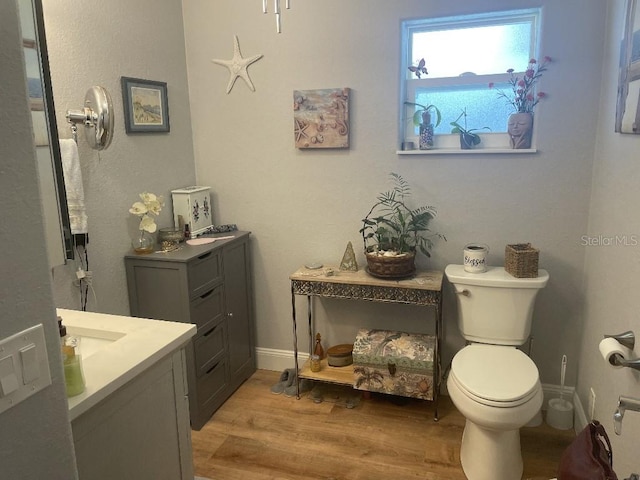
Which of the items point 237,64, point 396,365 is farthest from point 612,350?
point 237,64

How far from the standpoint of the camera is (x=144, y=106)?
2.68m

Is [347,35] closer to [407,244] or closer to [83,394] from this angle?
[407,244]

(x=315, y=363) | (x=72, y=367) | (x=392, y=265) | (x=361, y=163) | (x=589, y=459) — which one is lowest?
(x=315, y=363)

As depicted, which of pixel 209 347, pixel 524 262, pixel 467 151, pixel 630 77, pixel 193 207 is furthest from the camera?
pixel 193 207

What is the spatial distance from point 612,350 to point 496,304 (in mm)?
895

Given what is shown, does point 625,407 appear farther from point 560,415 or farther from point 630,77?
point 560,415

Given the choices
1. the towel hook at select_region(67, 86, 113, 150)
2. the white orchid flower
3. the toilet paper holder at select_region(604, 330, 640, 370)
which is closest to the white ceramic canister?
the toilet paper holder at select_region(604, 330, 640, 370)

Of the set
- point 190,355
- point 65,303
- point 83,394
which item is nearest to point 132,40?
point 65,303

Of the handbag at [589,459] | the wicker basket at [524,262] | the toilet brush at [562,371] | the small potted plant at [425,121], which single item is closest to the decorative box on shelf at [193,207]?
the small potted plant at [425,121]

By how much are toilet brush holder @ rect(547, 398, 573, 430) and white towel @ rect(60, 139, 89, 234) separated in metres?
2.54

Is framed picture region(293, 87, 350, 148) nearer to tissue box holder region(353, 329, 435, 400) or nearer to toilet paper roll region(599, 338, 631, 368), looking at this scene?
tissue box holder region(353, 329, 435, 400)

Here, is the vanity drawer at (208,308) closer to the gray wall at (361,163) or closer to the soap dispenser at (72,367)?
the gray wall at (361,163)

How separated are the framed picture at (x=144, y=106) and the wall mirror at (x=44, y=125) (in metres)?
1.28

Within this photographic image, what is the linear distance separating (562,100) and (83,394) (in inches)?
95.8
